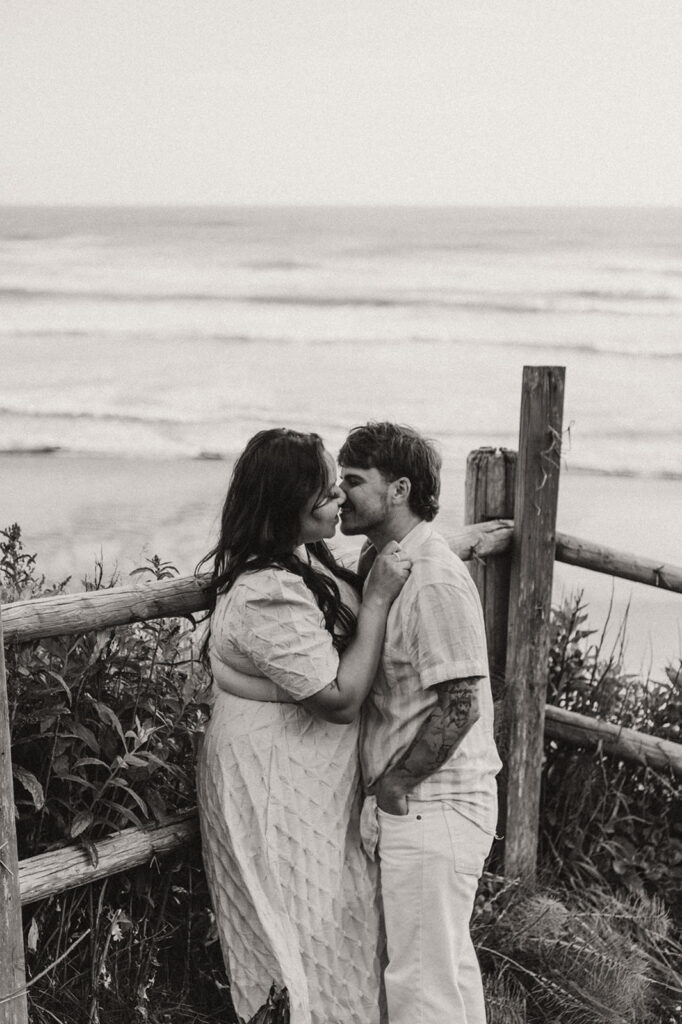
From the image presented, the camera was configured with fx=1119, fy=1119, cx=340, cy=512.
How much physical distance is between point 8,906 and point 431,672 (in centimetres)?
103

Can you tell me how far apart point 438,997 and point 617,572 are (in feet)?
5.56

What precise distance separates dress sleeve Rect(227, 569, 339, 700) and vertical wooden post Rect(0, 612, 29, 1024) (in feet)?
1.81

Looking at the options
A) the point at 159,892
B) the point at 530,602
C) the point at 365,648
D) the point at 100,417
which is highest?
the point at 365,648

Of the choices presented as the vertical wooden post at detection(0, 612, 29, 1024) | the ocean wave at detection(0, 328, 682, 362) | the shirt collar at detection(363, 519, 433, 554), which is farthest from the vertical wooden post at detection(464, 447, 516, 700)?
the ocean wave at detection(0, 328, 682, 362)

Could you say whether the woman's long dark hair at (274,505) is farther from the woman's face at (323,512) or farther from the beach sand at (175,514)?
the beach sand at (175,514)

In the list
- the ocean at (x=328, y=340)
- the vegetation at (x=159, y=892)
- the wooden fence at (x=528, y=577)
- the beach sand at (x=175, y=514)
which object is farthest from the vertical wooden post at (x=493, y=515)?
the ocean at (x=328, y=340)

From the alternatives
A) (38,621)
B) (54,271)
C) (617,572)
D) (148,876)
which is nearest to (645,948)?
(617,572)

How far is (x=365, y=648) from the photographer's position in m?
2.56

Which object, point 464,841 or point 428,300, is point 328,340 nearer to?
point 428,300

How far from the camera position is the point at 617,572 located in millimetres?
3854

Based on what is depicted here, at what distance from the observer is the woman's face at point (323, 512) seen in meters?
2.54

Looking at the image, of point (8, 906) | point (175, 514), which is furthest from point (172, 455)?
point (8, 906)

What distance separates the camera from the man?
2598mm

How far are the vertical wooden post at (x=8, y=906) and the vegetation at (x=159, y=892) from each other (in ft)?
0.57
